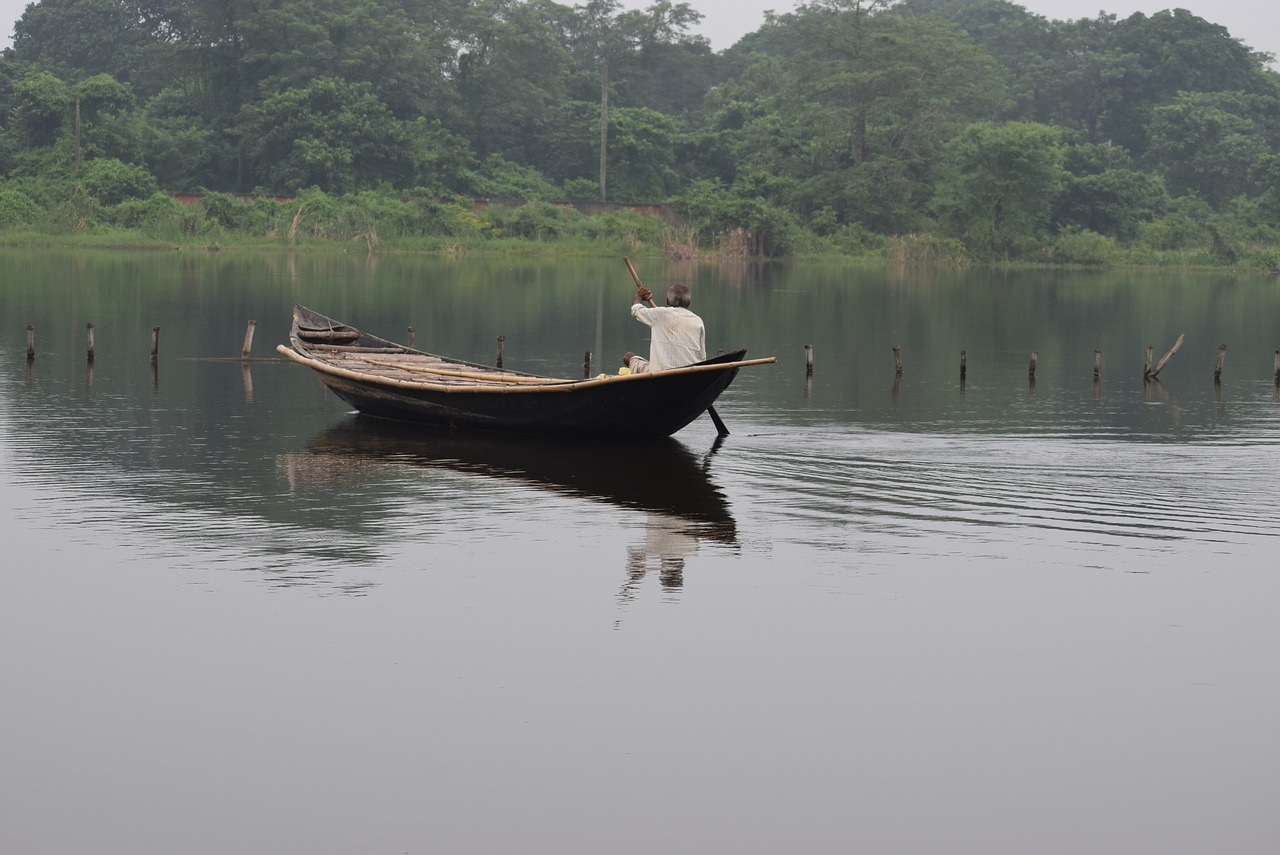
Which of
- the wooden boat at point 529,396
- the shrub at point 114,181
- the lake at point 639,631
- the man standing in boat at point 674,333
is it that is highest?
the shrub at point 114,181

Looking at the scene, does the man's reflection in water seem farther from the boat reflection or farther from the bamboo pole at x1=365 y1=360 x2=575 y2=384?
the bamboo pole at x1=365 y1=360 x2=575 y2=384

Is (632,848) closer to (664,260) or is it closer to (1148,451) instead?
(1148,451)

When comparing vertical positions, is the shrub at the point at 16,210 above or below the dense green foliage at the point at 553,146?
below

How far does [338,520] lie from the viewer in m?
14.9

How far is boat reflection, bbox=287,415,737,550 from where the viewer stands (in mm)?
15586

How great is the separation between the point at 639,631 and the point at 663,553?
2586 mm

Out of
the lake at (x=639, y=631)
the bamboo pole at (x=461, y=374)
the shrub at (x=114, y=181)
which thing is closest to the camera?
the lake at (x=639, y=631)

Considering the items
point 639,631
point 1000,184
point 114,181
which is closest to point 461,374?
point 639,631

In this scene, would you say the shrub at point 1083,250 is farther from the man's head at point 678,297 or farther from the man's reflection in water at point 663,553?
the man's reflection in water at point 663,553

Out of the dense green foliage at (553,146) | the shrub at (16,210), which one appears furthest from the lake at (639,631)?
the dense green foliage at (553,146)

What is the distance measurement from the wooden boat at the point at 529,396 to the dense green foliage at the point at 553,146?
2046 inches

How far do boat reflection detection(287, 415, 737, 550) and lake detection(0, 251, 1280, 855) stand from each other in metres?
0.08

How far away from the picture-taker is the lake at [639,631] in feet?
27.2

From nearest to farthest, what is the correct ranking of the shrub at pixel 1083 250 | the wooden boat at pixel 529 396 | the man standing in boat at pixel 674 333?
the wooden boat at pixel 529 396
the man standing in boat at pixel 674 333
the shrub at pixel 1083 250
